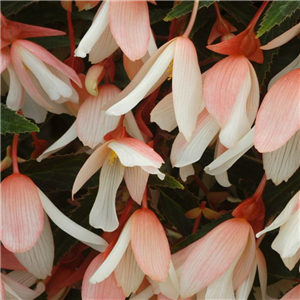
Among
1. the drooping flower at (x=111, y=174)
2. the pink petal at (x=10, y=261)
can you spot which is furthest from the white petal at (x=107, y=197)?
the pink petal at (x=10, y=261)

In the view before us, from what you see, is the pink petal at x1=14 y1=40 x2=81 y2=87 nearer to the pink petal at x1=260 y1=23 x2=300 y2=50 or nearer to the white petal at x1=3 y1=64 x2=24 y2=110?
the white petal at x1=3 y1=64 x2=24 y2=110

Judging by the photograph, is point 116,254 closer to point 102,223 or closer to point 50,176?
point 102,223

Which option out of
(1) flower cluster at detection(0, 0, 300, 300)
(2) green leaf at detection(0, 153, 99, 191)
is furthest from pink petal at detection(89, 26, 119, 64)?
(2) green leaf at detection(0, 153, 99, 191)

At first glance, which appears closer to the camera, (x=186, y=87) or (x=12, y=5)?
(x=186, y=87)

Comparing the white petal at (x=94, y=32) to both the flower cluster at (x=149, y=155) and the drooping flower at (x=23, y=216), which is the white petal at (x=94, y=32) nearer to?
the flower cluster at (x=149, y=155)

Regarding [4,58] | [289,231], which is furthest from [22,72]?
[289,231]

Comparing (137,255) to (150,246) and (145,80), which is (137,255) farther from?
(145,80)
